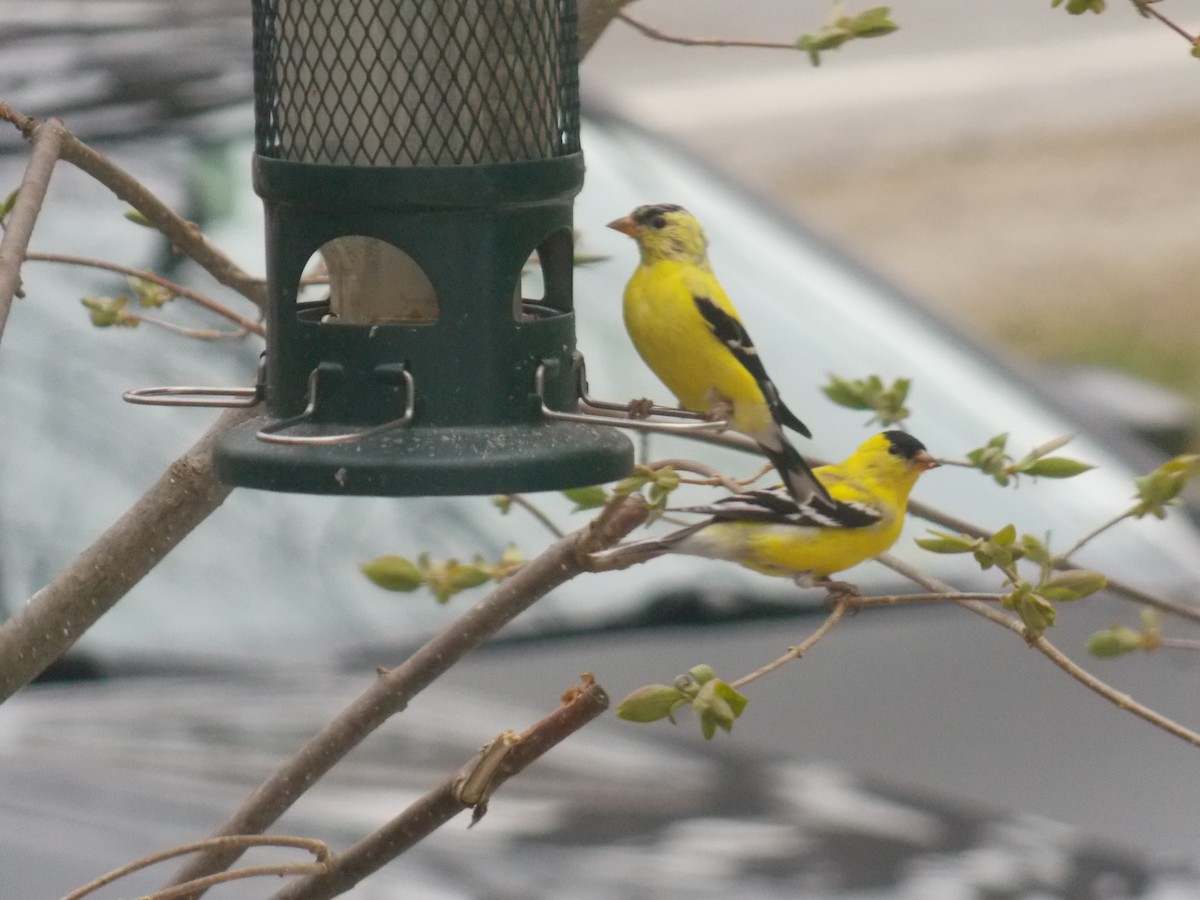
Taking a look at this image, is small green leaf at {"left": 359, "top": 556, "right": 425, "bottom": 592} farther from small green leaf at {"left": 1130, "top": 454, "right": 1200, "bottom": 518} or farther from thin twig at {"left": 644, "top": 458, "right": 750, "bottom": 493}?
small green leaf at {"left": 1130, "top": 454, "right": 1200, "bottom": 518}

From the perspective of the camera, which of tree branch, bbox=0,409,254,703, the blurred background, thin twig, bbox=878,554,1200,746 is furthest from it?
the blurred background

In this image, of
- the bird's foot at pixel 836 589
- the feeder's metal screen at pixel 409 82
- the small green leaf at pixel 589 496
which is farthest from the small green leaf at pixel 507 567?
the feeder's metal screen at pixel 409 82

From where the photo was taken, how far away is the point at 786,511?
2.68m

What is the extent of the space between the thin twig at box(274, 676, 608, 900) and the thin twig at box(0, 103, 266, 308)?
80 cm

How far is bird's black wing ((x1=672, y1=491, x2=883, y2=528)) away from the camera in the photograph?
2.59 meters

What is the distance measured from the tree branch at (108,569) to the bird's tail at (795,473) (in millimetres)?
705

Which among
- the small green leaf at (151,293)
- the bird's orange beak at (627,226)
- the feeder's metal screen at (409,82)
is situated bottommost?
the small green leaf at (151,293)

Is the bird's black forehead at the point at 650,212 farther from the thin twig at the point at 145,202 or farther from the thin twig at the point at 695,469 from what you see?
the thin twig at the point at 695,469

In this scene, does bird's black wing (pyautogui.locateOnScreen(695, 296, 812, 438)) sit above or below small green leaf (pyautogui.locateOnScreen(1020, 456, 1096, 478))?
above

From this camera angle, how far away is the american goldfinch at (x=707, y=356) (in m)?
2.70

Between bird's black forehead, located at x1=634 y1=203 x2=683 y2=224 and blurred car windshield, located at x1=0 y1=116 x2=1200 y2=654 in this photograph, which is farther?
blurred car windshield, located at x1=0 y1=116 x2=1200 y2=654

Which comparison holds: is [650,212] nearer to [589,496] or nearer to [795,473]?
[795,473]

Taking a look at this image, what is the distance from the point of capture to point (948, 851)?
11.4 feet

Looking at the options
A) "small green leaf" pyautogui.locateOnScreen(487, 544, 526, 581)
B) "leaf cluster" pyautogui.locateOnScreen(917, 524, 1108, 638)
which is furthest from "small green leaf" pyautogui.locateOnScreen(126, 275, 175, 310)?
"leaf cluster" pyautogui.locateOnScreen(917, 524, 1108, 638)
